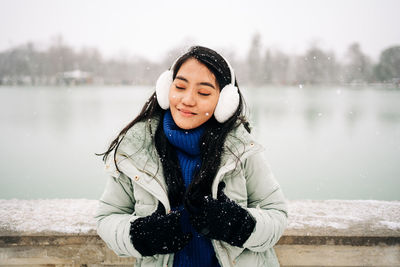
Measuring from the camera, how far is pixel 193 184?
4.22 feet

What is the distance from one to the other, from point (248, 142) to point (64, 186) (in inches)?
187

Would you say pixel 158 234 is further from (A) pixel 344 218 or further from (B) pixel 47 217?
(A) pixel 344 218

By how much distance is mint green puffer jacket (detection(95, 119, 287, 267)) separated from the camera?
125 cm

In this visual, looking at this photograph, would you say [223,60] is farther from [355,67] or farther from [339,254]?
[355,67]

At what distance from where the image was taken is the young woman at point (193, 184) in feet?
3.94

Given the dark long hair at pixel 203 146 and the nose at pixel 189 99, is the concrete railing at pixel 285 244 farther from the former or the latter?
the nose at pixel 189 99

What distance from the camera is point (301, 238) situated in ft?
5.65

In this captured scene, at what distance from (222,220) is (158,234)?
0.86 ft

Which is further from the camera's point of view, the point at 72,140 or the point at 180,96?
the point at 72,140

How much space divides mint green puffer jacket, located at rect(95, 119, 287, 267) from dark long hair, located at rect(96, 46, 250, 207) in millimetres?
34

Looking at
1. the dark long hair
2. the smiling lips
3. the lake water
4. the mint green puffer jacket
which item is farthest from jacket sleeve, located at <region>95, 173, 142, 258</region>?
the lake water

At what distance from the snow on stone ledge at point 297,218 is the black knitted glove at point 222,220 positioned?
65 cm

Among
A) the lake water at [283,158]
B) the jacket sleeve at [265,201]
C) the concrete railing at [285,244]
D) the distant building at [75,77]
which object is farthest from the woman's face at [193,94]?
the distant building at [75,77]

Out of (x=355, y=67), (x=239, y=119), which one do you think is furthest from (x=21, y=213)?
(x=355, y=67)
